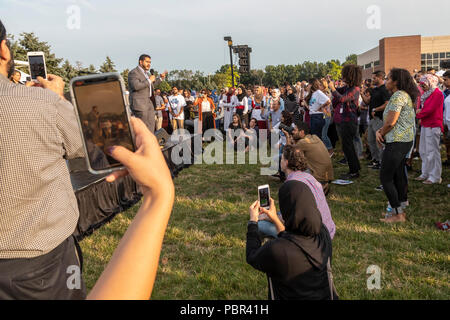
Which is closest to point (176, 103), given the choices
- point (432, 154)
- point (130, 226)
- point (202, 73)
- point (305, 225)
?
point (432, 154)

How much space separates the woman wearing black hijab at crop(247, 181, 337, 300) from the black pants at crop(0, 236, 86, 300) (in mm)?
1191

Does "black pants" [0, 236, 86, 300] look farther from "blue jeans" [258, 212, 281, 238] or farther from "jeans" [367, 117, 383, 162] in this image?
"jeans" [367, 117, 383, 162]

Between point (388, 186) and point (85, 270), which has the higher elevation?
point (388, 186)

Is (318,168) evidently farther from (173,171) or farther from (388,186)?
(173,171)

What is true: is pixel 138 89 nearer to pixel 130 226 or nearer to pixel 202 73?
pixel 130 226

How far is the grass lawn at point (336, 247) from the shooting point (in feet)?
10.6

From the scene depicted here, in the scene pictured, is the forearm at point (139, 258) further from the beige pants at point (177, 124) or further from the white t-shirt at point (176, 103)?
the beige pants at point (177, 124)

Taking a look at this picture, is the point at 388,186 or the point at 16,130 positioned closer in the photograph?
the point at 16,130

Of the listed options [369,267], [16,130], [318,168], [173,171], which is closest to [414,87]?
[318,168]

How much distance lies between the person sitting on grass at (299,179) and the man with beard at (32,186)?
76.2 inches

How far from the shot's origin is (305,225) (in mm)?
2201

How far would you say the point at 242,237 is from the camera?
4.38 m
